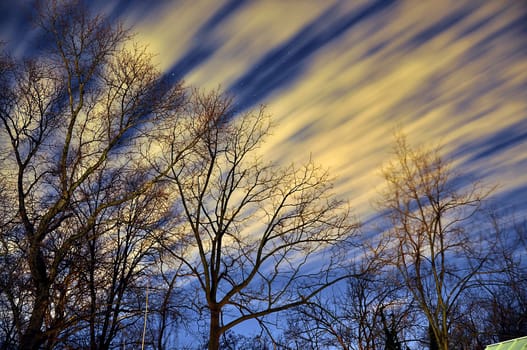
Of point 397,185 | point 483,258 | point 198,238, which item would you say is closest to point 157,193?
point 198,238

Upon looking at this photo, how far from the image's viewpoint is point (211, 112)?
15375 millimetres

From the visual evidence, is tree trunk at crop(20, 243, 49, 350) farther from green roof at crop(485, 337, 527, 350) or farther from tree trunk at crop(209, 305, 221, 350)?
green roof at crop(485, 337, 527, 350)

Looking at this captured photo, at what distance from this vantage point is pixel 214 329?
12914mm

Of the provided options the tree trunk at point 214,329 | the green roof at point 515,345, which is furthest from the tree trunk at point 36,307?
the green roof at point 515,345

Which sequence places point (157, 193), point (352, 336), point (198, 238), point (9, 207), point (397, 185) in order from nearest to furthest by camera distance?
point (9, 207) < point (157, 193) < point (198, 238) < point (397, 185) < point (352, 336)

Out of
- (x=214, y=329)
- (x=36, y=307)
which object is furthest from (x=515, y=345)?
(x=36, y=307)

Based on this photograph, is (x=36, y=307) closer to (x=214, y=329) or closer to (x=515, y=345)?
(x=214, y=329)

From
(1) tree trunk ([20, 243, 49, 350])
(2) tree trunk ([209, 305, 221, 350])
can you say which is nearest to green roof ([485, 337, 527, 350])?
(2) tree trunk ([209, 305, 221, 350])

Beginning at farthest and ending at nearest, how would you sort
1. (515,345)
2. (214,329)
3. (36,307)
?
(214,329)
(515,345)
(36,307)

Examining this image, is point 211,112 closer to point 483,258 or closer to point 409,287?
point 409,287

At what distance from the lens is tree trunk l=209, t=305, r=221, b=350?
1273cm

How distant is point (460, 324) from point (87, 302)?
1361 centimetres

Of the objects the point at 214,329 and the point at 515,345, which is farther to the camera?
the point at 214,329

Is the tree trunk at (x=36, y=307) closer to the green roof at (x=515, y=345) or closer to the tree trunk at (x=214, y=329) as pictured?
the tree trunk at (x=214, y=329)
